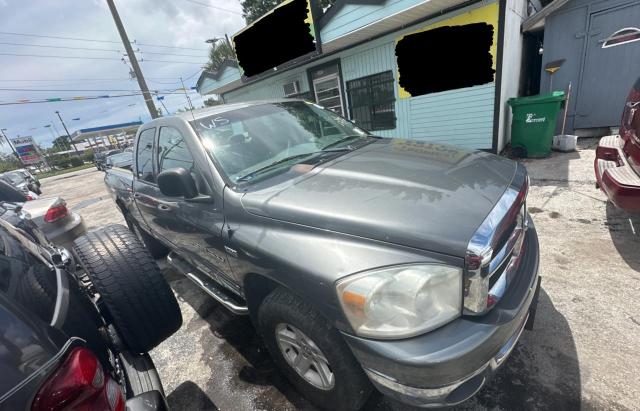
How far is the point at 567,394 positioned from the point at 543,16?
7975 millimetres

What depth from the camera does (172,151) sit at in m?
2.51

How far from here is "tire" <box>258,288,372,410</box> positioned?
1457 mm

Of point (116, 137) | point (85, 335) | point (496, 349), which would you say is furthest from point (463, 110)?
point (116, 137)

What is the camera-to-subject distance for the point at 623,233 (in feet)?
10.2

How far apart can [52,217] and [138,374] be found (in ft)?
10.3

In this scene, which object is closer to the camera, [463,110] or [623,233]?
[623,233]

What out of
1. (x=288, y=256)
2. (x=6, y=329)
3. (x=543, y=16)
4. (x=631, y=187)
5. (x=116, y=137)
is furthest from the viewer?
(x=116, y=137)

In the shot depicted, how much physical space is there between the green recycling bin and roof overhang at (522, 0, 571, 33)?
6.34 feet

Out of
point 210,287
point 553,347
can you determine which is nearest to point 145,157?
point 210,287

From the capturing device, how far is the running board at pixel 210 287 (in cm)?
216

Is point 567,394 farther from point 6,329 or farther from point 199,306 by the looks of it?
point 199,306

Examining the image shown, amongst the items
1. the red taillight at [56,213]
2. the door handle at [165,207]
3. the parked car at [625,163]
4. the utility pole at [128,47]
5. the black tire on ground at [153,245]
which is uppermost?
the utility pole at [128,47]

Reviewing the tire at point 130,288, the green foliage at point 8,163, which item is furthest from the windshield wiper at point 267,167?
the green foliage at point 8,163

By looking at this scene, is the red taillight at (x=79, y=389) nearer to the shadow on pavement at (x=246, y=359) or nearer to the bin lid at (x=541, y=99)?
the shadow on pavement at (x=246, y=359)
